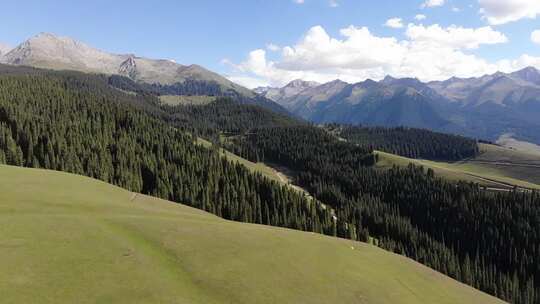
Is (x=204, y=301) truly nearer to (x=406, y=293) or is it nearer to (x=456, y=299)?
(x=406, y=293)

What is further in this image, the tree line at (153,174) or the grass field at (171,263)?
the tree line at (153,174)

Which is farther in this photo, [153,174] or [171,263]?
[153,174]

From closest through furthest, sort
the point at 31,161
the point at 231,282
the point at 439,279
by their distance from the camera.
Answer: the point at 231,282 → the point at 439,279 → the point at 31,161

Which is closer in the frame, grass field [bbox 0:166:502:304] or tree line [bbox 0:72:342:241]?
grass field [bbox 0:166:502:304]

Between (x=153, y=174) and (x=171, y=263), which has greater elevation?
(x=171, y=263)

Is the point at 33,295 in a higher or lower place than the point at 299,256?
higher

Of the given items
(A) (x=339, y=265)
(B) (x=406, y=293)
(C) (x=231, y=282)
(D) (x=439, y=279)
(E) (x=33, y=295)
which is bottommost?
(D) (x=439, y=279)

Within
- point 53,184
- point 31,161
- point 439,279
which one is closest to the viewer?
point 439,279

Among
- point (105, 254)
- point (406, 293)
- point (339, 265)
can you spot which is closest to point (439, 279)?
point (406, 293)
